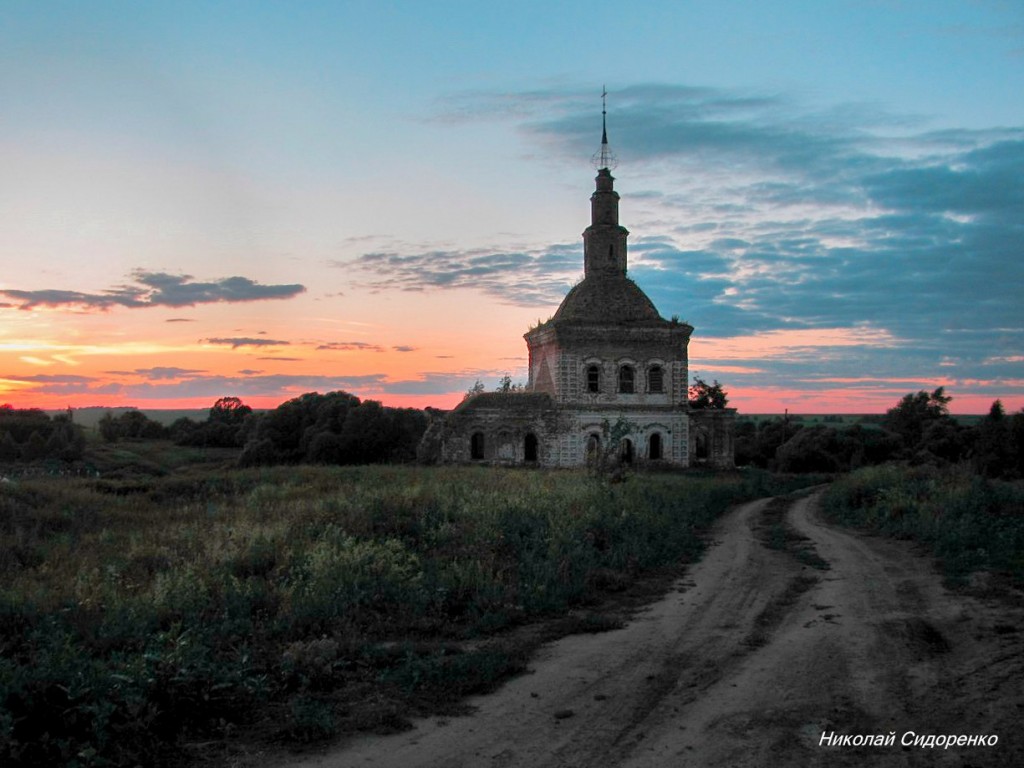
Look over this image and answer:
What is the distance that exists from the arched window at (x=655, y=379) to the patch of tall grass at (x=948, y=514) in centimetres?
1461

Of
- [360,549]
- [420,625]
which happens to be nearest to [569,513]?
[360,549]

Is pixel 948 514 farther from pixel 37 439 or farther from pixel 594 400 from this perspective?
pixel 37 439

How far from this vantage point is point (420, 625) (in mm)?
8734

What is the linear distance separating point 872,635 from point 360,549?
634cm

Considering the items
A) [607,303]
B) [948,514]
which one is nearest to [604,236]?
[607,303]

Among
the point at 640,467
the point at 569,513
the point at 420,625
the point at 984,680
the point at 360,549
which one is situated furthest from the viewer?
the point at 640,467

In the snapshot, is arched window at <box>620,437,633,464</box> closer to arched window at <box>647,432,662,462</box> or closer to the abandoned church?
the abandoned church

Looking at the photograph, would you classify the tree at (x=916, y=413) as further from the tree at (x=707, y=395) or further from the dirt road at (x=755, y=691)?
the dirt road at (x=755, y=691)

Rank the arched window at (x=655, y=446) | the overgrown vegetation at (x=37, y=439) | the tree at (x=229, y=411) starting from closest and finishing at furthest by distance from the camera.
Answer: the arched window at (x=655, y=446) < the overgrown vegetation at (x=37, y=439) < the tree at (x=229, y=411)

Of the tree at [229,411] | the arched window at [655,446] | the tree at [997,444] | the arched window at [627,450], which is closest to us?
the arched window at [627,450]

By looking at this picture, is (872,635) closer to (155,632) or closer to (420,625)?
(420,625)

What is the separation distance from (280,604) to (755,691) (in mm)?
5187

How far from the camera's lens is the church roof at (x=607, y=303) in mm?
37438

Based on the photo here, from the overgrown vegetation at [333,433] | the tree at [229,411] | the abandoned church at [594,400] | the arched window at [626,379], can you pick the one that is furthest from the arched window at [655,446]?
the tree at [229,411]
